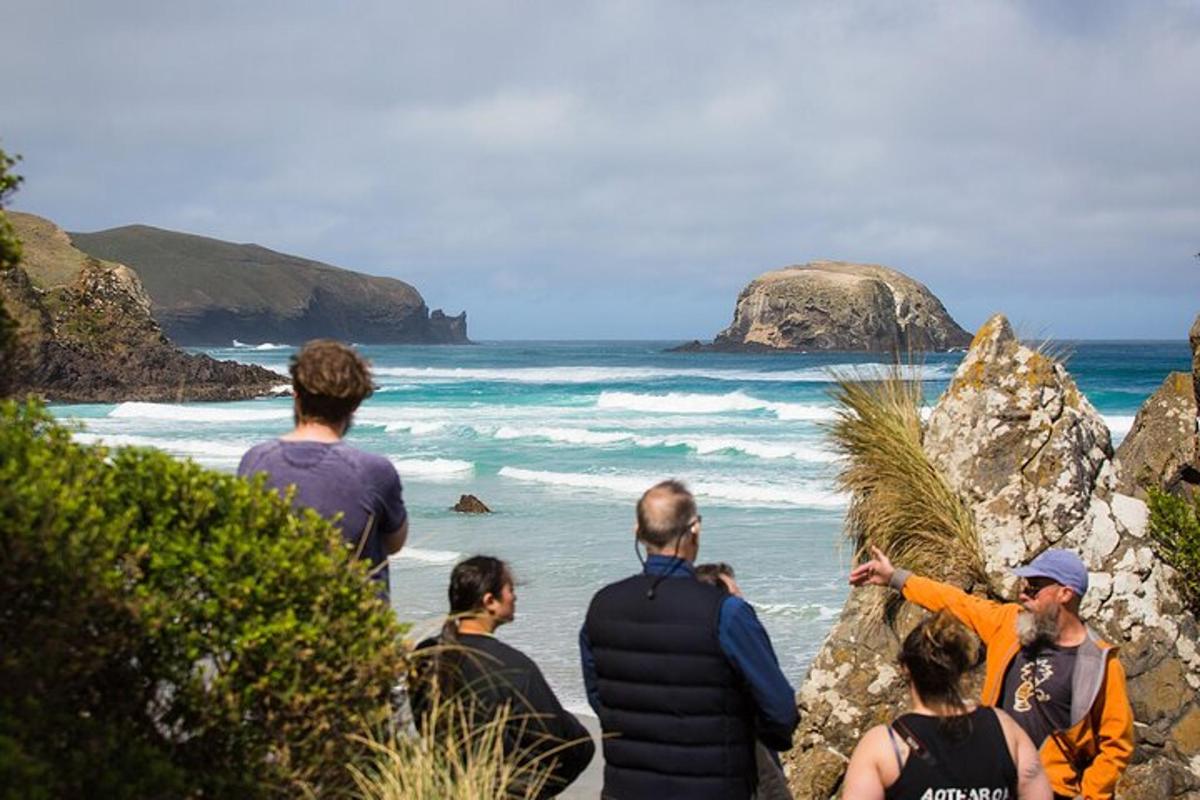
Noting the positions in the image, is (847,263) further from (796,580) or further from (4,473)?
(4,473)

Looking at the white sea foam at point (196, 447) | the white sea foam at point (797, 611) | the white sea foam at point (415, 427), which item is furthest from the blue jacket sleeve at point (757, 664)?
the white sea foam at point (415, 427)

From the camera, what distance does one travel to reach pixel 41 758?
2643 millimetres

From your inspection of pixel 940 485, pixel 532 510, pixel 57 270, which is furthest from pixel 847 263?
pixel 940 485

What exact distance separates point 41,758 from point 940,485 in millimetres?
4862

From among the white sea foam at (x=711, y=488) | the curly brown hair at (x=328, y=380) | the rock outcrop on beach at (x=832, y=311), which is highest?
the rock outcrop on beach at (x=832, y=311)

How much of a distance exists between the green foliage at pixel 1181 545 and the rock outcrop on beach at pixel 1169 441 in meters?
0.96

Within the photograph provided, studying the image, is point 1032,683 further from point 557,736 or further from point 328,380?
point 328,380

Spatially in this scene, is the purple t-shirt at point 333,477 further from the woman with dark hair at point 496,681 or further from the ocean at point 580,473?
the ocean at point 580,473

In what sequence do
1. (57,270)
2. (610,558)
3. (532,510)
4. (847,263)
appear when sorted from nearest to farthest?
(610,558), (532,510), (57,270), (847,263)

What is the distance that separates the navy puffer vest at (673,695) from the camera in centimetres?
346

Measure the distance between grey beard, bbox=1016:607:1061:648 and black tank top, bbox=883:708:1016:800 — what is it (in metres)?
0.76

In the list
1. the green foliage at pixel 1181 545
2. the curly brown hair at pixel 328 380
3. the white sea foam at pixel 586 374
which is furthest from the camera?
the white sea foam at pixel 586 374

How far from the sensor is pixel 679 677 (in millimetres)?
3479

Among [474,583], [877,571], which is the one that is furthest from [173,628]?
[877,571]
